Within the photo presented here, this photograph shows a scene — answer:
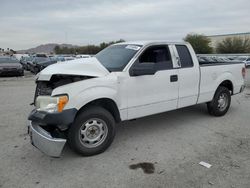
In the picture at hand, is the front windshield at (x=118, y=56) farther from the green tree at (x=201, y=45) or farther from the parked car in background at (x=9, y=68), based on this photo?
the green tree at (x=201, y=45)

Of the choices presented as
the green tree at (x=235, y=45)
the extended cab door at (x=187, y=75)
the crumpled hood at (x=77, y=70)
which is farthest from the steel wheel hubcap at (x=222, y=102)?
the green tree at (x=235, y=45)

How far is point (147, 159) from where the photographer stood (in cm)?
368

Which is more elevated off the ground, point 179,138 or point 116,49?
point 116,49

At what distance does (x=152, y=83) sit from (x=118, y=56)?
2.73ft

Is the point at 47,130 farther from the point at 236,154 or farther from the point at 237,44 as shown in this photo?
the point at 237,44

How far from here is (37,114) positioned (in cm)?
348

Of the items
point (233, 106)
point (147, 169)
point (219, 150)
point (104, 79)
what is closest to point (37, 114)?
point (104, 79)

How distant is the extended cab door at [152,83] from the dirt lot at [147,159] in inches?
24.7

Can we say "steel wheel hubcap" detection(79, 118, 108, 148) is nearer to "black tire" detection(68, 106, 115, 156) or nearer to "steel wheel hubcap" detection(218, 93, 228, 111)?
"black tire" detection(68, 106, 115, 156)

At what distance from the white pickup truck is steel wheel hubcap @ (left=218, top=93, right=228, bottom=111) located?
31.2 inches

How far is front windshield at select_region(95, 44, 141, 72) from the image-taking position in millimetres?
4139

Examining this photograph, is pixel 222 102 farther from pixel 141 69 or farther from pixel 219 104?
pixel 141 69

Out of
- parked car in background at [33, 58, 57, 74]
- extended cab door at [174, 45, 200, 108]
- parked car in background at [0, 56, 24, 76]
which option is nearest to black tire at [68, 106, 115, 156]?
extended cab door at [174, 45, 200, 108]

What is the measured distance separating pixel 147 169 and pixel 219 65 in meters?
3.54
